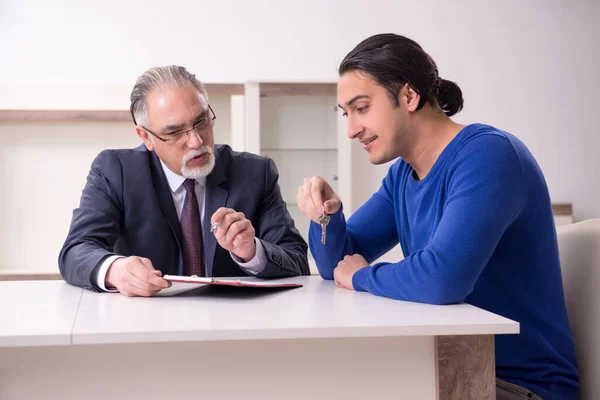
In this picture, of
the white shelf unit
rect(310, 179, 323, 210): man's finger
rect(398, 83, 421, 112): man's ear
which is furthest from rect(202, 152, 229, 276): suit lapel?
the white shelf unit

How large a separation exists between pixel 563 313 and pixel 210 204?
1090 millimetres

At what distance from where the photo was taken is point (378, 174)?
4.10m

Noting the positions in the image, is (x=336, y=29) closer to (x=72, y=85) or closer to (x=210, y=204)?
(x=72, y=85)

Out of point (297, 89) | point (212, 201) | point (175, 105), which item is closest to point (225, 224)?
point (212, 201)

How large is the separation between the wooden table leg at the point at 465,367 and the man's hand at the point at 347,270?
43 centimetres

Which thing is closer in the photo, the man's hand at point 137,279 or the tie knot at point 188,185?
the man's hand at point 137,279

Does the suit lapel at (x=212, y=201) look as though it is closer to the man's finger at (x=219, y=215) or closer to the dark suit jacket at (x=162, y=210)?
the dark suit jacket at (x=162, y=210)

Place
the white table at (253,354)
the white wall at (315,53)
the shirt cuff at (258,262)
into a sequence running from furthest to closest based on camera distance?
1. the white wall at (315,53)
2. the shirt cuff at (258,262)
3. the white table at (253,354)

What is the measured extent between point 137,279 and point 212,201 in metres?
0.66

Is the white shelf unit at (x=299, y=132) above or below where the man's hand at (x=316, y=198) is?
above

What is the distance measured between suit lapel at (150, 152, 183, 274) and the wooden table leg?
109 centimetres

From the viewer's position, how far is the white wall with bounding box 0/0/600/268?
3.85 meters

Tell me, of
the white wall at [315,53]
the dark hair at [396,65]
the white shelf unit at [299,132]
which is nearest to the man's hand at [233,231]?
the dark hair at [396,65]

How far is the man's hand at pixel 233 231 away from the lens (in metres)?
1.79
